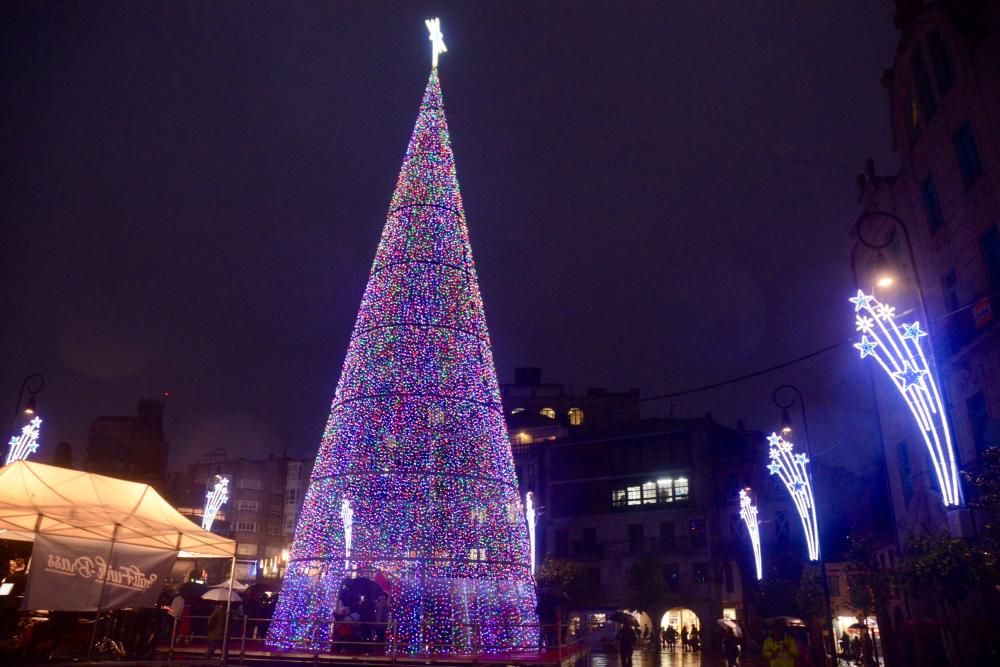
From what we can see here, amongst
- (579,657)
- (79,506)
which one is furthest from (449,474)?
(79,506)

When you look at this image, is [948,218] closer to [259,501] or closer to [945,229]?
[945,229]

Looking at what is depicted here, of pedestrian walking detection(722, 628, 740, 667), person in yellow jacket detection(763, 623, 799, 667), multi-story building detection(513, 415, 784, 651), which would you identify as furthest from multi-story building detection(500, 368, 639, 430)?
person in yellow jacket detection(763, 623, 799, 667)

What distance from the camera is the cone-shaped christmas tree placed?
16078mm

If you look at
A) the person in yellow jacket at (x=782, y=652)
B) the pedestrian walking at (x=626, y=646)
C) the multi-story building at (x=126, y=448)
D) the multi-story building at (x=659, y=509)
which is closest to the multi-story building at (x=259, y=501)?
the multi-story building at (x=126, y=448)

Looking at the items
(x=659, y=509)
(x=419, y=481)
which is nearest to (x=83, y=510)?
(x=419, y=481)

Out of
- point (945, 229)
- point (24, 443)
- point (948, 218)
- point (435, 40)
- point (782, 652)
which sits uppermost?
point (435, 40)

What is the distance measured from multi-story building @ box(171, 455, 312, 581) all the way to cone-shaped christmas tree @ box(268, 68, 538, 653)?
210 ft

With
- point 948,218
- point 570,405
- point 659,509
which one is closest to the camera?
point 948,218

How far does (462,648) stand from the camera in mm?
15664

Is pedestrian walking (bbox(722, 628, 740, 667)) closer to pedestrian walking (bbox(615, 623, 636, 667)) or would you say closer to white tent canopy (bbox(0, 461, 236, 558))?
pedestrian walking (bbox(615, 623, 636, 667))

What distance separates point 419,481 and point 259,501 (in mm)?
71910

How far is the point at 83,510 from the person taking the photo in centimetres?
984

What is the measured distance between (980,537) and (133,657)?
17941mm

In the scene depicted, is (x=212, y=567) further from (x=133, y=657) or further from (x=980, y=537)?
(x=980, y=537)
